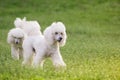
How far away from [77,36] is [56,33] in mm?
13734

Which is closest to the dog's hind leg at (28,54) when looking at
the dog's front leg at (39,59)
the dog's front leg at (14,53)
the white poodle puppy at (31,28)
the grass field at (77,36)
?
the grass field at (77,36)

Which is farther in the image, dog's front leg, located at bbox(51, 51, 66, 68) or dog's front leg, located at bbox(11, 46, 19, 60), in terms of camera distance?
dog's front leg, located at bbox(11, 46, 19, 60)

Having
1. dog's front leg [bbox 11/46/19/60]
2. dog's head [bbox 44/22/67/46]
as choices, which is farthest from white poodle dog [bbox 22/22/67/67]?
dog's front leg [bbox 11/46/19/60]

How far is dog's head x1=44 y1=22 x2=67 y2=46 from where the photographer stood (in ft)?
45.3

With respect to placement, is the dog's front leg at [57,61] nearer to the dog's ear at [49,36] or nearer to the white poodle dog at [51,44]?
the white poodle dog at [51,44]

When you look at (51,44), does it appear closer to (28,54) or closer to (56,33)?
(56,33)

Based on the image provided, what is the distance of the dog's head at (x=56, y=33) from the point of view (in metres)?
13.8

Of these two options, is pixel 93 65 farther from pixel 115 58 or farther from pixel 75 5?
pixel 75 5

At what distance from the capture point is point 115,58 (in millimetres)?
16609

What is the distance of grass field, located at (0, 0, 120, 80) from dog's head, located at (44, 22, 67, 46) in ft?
2.57

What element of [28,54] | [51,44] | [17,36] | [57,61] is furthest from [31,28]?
[57,61]

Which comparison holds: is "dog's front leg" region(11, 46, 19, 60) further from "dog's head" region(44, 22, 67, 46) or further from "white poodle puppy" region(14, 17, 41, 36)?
"dog's head" region(44, 22, 67, 46)

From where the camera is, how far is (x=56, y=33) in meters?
13.9

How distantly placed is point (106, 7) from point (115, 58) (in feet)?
88.5
